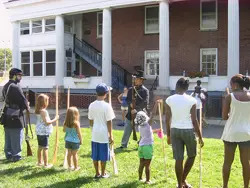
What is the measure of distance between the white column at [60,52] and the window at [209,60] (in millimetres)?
9032

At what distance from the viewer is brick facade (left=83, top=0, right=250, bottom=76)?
21.4 meters

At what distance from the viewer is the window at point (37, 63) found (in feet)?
84.9

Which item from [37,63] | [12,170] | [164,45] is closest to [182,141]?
[12,170]

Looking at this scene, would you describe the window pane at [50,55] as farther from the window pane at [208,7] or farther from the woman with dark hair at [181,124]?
the woman with dark hair at [181,124]

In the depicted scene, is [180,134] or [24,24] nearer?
[180,134]

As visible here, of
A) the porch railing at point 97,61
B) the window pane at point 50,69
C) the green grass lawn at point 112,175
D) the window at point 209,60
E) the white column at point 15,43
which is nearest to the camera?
the green grass lawn at point 112,175

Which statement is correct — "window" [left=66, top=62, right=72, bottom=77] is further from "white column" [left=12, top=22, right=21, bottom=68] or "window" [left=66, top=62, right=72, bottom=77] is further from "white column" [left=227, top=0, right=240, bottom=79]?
"white column" [left=227, top=0, right=240, bottom=79]

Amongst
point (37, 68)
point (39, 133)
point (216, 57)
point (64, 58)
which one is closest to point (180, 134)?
point (39, 133)

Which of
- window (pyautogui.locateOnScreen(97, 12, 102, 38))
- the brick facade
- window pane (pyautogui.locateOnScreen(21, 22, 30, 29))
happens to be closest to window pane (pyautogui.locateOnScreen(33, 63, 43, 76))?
window pane (pyautogui.locateOnScreen(21, 22, 30, 29))

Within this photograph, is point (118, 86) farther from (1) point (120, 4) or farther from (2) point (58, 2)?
(2) point (58, 2)

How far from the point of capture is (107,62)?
838 inches

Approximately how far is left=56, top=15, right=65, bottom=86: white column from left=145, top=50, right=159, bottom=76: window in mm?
5615

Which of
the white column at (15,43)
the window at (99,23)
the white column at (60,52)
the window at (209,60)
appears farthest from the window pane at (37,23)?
the window at (209,60)

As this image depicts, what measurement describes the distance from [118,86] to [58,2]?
684 cm
